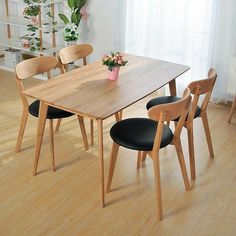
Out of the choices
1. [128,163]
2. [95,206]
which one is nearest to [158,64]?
[128,163]

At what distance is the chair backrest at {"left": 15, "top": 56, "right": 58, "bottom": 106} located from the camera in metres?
2.63

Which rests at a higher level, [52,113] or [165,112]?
[165,112]

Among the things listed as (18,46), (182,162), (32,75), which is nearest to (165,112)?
(182,162)

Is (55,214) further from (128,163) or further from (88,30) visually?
(88,30)

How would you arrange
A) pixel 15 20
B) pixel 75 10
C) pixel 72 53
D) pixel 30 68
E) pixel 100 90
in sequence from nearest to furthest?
pixel 100 90 → pixel 30 68 → pixel 72 53 → pixel 75 10 → pixel 15 20

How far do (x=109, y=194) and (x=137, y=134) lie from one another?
47 centimetres

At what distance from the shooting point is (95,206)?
237cm

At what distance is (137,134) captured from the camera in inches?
90.9

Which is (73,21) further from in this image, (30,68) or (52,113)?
(52,113)

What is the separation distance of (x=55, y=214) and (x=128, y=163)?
2.44ft

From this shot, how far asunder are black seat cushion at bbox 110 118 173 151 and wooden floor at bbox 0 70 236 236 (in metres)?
0.42

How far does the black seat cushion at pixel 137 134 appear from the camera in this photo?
7.24 ft

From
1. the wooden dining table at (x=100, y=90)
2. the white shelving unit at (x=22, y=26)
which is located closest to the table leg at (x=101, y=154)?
the wooden dining table at (x=100, y=90)

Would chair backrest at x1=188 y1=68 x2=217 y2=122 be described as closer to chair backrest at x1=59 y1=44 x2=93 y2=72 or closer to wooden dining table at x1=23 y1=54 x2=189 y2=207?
wooden dining table at x1=23 y1=54 x2=189 y2=207
